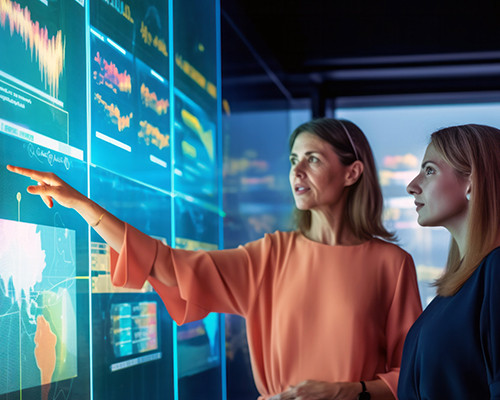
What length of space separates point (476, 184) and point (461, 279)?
0.24 metres

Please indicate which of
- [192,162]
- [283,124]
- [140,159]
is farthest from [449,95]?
[140,159]

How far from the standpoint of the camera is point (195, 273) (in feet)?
6.64

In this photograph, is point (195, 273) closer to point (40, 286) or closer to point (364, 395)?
point (40, 286)

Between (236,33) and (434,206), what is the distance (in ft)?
6.74

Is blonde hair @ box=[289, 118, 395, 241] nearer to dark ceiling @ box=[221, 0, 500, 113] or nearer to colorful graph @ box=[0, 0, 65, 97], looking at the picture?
colorful graph @ box=[0, 0, 65, 97]

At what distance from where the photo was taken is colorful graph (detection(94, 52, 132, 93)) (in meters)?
2.12

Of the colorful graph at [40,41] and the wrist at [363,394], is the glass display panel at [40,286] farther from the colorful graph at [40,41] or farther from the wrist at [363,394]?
the wrist at [363,394]

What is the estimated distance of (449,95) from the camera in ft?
17.7

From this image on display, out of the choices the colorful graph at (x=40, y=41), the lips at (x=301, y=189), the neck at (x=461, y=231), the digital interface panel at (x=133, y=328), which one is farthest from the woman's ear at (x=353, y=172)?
the colorful graph at (x=40, y=41)

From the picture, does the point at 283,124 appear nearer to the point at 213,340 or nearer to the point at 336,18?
the point at 336,18

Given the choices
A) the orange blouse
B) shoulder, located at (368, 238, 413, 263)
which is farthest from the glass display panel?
shoulder, located at (368, 238, 413, 263)

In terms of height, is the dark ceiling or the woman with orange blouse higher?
the dark ceiling

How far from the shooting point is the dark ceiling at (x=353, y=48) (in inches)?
154

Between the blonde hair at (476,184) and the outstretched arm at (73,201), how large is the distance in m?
0.88
